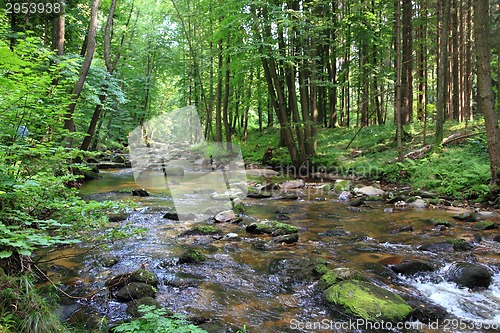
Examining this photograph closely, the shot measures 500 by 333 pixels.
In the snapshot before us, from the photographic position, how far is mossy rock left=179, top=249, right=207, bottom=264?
5980mm

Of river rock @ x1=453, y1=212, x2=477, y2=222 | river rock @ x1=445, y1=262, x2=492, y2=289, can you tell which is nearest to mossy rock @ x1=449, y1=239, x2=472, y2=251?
river rock @ x1=445, y1=262, x2=492, y2=289

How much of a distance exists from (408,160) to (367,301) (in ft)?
36.2

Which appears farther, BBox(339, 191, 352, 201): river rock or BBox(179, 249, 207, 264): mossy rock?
BBox(339, 191, 352, 201): river rock

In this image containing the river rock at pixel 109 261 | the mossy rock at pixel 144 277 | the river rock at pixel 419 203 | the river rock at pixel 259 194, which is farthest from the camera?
the river rock at pixel 259 194

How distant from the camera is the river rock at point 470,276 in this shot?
4.93 metres

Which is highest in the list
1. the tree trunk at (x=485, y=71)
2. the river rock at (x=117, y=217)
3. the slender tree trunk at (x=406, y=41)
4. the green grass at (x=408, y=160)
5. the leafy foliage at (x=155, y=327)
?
the slender tree trunk at (x=406, y=41)

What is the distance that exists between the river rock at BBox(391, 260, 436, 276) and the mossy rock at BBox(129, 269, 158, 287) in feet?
13.3

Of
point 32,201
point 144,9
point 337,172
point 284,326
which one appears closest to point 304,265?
point 284,326

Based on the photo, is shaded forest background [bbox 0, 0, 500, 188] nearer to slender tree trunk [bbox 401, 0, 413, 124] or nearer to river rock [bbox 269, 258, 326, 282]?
slender tree trunk [bbox 401, 0, 413, 124]

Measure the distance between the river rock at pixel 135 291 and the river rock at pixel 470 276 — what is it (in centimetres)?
467

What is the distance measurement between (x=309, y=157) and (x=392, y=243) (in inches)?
447

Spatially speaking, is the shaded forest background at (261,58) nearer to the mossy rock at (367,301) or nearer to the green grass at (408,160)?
the green grass at (408,160)

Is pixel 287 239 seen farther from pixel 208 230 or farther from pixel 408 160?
pixel 408 160

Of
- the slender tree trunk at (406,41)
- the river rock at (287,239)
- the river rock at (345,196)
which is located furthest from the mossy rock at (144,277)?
the slender tree trunk at (406,41)
